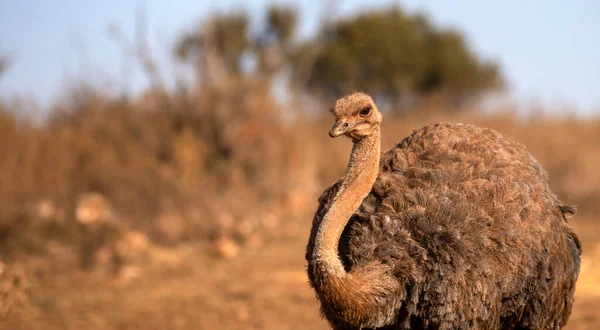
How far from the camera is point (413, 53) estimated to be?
107 ft

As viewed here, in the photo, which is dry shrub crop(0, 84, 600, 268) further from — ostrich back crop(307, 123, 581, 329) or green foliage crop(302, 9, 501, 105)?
green foliage crop(302, 9, 501, 105)

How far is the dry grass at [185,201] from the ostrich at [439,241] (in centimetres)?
287

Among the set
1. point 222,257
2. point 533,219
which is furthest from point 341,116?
point 222,257

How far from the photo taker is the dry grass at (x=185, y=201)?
336 inches

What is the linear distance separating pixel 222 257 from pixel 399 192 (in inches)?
249

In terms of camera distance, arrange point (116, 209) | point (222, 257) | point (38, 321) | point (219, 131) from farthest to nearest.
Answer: point (219, 131) → point (116, 209) → point (222, 257) → point (38, 321)

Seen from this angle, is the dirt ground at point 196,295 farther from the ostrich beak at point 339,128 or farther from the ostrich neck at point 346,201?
the ostrich beak at point 339,128

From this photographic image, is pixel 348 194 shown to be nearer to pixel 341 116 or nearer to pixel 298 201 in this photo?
pixel 341 116

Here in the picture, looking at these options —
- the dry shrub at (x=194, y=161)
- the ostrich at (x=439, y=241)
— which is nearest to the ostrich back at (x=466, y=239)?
the ostrich at (x=439, y=241)

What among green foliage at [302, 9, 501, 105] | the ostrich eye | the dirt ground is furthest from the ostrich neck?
green foliage at [302, 9, 501, 105]

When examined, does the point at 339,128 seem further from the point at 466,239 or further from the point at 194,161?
the point at 194,161

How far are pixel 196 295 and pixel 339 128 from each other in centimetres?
511

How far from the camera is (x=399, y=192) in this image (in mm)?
4797

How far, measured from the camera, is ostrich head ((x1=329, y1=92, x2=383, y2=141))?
4.35 meters
